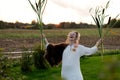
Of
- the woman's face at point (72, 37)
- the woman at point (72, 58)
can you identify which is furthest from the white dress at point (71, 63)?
the woman's face at point (72, 37)

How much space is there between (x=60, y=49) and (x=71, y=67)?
1.74 feet

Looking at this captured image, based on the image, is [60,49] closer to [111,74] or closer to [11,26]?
[111,74]

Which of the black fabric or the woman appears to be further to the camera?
the black fabric

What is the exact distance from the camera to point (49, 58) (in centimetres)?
612

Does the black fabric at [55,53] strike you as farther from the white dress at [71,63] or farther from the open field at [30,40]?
the open field at [30,40]

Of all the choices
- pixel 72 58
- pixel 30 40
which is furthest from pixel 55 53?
pixel 30 40

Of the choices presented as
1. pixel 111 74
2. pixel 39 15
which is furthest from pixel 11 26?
pixel 111 74

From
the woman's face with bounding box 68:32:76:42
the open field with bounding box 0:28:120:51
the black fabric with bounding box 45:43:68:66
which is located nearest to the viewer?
the woman's face with bounding box 68:32:76:42

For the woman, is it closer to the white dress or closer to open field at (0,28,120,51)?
the white dress

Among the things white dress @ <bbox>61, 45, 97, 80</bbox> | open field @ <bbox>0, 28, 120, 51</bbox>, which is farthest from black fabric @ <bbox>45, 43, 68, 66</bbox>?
open field @ <bbox>0, 28, 120, 51</bbox>

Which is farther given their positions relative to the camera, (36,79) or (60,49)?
(36,79)

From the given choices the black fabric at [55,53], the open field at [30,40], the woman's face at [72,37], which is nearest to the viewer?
the woman's face at [72,37]

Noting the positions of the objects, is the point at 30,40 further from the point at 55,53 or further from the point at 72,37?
the point at 72,37

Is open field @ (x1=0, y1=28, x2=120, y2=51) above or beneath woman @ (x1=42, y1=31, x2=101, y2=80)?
beneath
